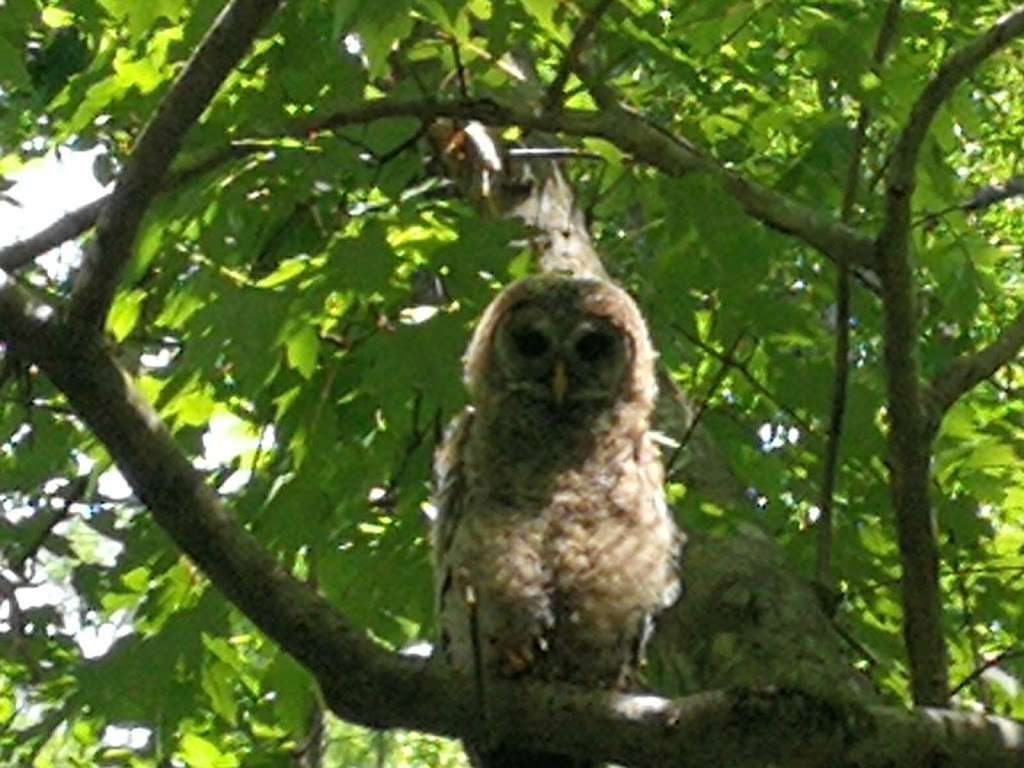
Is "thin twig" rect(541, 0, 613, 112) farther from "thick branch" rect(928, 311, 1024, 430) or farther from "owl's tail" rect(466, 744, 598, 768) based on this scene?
"owl's tail" rect(466, 744, 598, 768)

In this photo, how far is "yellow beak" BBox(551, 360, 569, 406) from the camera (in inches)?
165

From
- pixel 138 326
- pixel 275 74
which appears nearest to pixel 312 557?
pixel 138 326

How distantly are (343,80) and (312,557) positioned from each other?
1.09m

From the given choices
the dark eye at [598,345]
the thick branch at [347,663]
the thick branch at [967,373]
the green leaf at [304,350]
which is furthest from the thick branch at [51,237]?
the thick branch at [967,373]

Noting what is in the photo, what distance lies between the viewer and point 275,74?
14.0 ft

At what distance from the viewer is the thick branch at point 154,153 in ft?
9.82

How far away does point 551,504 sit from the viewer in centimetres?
402

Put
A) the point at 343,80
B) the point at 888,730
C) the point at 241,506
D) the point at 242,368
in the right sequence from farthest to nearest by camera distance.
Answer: the point at 241,506 < the point at 343,80 < the point at 242,368 < the point at 888,730

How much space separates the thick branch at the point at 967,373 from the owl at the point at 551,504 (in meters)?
0.59

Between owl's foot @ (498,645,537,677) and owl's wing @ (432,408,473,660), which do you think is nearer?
owl's foot @ (498,645,537,677)

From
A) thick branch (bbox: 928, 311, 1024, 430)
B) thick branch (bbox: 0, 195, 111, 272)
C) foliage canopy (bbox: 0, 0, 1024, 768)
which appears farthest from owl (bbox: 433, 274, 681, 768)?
thick branch (bbox: 0, 195, 111, 272)

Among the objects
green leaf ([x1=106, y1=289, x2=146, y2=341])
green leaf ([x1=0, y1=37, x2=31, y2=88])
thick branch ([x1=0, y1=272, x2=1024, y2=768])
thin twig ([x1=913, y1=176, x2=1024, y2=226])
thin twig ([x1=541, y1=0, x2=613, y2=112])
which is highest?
thin twig ([x1=913, y1=176, x2=1024, y2=226])

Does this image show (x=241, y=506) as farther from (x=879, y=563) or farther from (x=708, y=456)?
(x=879, y=563)

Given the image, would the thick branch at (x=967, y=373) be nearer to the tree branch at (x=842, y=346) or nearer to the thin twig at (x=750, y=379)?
the tree branch at (x=842, y=346)
